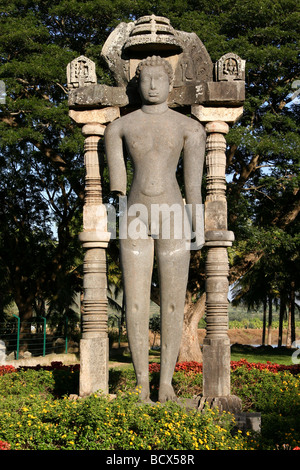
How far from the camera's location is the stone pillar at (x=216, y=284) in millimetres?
6773

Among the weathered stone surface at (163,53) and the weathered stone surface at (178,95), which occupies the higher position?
the weathered stone surface at (163,53)

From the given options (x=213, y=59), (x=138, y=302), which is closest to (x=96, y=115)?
(x=138, y=302)

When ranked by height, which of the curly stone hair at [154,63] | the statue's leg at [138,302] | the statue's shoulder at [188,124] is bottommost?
the statue's leg at [138,302]

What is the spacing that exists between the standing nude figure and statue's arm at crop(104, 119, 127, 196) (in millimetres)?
26

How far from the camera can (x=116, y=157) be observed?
6.84 m

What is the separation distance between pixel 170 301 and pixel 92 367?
3.88 feet

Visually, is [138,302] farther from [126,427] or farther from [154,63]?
[154,63]

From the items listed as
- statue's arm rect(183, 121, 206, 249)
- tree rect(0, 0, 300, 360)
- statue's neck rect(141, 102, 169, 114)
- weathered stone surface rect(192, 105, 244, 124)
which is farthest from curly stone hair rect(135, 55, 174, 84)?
tree rect(0, 0, 300, 360)

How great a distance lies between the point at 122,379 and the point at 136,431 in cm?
345

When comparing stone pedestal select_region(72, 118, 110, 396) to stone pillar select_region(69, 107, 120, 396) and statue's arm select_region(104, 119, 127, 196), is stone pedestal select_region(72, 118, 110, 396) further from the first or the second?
statue's arm select_region(104, 119, 127, 196)

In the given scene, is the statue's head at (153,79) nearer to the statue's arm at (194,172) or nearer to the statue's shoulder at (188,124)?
the statue's shoulder at (188,124)

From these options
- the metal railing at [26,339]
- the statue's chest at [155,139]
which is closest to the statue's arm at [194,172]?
the statue's chest at [155,139]

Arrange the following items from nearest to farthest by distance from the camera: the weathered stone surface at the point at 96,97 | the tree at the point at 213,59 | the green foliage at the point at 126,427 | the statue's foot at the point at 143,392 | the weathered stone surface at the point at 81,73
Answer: the green foliage at the point at 126,427 → the statue's foot at the point at 143,392 → the weathered stone surface at the point at 96,97 → the weathered stone surface at the point at 81,73 → the tree at the point at 213,59

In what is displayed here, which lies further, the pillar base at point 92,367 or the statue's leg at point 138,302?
the pillar base at point 92,367
